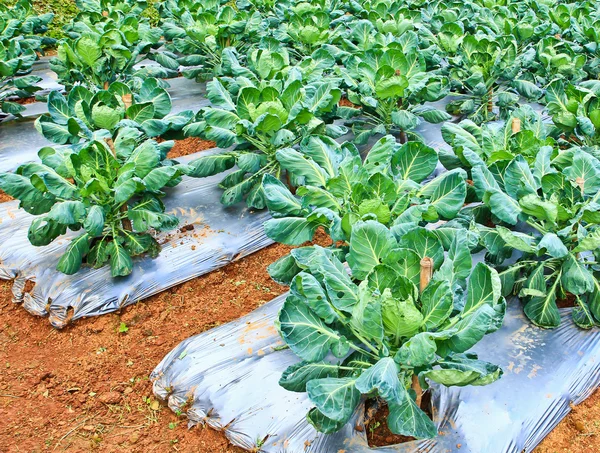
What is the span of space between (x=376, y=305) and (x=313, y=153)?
5.25ft

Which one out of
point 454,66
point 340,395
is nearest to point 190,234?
point 340,395

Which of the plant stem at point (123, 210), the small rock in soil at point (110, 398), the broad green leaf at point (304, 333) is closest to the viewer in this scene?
the broad green leaf at point (304, 333)

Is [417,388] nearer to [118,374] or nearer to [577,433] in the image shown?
[577,433]

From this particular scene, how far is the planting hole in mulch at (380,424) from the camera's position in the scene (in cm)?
291

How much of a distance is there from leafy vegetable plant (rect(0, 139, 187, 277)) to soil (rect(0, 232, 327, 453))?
0.41 m

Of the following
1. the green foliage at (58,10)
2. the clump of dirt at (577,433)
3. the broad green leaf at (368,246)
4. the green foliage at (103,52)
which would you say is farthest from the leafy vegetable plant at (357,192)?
the green foliage at (58,10)

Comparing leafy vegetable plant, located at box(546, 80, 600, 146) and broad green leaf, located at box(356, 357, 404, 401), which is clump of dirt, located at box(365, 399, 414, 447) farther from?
leafy vegetable plant, located at box(546, 80, 600, 146)

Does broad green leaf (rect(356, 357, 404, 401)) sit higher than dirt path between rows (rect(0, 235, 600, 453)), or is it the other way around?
broad green leaf (rect(356, 357, 404, 401))

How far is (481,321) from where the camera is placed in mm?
2449

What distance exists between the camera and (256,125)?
448 cm

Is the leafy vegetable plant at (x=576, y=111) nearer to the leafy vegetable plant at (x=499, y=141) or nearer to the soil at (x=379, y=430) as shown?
the leafy vegetable plant at (x=499, y=141)

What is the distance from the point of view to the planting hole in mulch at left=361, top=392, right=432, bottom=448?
9.53ft

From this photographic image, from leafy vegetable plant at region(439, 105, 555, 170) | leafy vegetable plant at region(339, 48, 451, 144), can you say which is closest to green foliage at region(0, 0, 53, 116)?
leafy vegetable plant at region(339, 48, 451, 144)

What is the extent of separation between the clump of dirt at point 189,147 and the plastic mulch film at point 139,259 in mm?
1105
